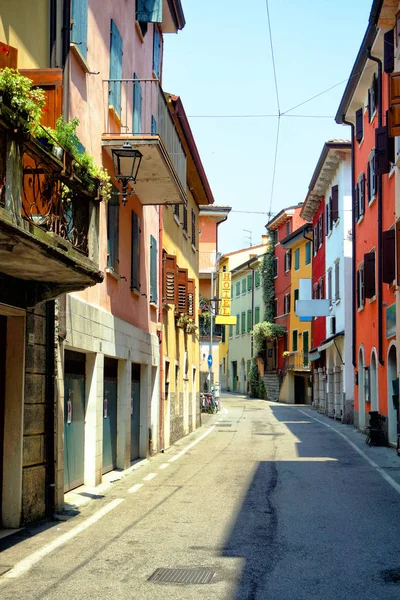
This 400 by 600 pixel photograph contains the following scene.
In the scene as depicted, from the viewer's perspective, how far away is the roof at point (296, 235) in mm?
49881

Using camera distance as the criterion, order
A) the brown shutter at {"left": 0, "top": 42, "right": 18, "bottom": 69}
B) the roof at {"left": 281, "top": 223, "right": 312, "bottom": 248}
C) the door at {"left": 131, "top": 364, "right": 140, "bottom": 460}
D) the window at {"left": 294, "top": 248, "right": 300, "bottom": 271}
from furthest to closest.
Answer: the window at {"left": 294, "top": 248, "right": 300, "bottom": 271} → the roof at {"left": 281, "top": 223, "right": 312, "bottom": 248} → the door at {"left": 131, "top": 364, "right": 140, "bottom": 460} → the brown shutter at {"left": 0, "top": 42, "right": 18, "bottom": 69}

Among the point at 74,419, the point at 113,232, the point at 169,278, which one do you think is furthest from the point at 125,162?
the point at 169,278

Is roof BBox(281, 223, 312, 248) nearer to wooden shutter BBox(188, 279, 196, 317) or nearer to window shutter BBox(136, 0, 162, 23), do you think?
wooden shutter BBox(188, 279, 196, 317)

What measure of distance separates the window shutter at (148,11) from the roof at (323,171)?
16.5 meters

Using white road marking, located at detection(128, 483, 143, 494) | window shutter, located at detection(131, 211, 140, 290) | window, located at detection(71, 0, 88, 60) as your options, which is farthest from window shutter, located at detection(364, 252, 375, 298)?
window, located at detection(71, 0, 88, 60)

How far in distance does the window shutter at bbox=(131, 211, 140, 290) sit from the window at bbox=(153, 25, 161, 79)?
522 cm

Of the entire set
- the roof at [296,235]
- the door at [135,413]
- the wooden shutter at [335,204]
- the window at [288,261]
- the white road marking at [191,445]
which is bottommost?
the white road marking at [191,445]

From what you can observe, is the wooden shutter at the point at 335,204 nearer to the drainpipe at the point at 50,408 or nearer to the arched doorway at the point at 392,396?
the arched doorway at the point at 392,396

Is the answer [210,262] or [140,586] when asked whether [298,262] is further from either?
[140,586]

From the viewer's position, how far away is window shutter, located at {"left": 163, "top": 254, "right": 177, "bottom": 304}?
74.1 feet

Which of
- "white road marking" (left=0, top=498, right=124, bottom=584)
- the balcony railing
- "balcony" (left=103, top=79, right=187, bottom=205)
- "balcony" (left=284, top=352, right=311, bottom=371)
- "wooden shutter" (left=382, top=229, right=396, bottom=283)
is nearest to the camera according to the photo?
"white road marking" (left=0, top=498, right=124, bottom=584)

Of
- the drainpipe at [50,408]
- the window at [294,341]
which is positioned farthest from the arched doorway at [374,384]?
the window at [294,341]

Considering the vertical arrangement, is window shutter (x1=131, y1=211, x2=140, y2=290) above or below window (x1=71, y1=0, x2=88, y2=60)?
below

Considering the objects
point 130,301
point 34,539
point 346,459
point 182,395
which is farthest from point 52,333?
point 182,395
